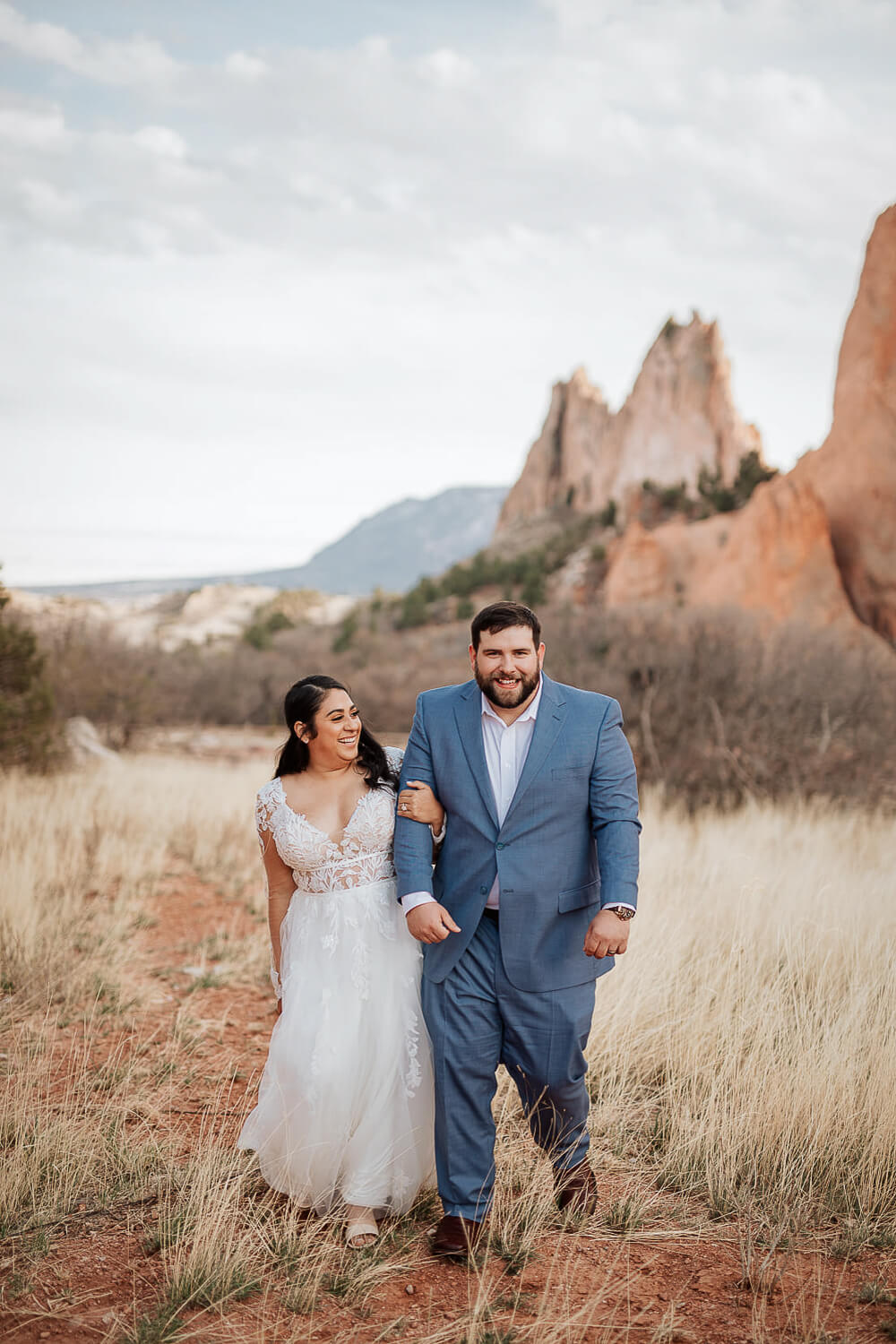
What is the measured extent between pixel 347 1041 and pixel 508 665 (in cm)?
139

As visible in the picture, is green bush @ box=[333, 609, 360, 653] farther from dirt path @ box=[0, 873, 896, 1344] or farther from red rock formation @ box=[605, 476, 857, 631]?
dirt path @ box=[0, 873, 896, 1344]

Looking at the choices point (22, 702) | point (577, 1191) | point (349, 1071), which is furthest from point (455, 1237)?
point (22, 702)

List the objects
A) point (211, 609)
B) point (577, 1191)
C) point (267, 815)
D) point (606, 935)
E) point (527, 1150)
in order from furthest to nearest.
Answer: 1. point (211, 609)
2. point (527, 1150)
3. point (267, 815)
4. point (577, 1191)
5. point (606, 935)

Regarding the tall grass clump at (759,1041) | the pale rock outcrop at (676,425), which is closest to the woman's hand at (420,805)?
the tall grass clump at (759,1041)

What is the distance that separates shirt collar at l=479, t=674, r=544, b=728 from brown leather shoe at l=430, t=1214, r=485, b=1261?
1611 millimetres

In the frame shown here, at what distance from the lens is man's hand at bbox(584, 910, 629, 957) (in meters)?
2.95

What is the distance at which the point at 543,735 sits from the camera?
3.24 m

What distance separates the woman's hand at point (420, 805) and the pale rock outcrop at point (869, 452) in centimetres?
2148

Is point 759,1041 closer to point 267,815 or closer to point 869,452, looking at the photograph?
point 267,815

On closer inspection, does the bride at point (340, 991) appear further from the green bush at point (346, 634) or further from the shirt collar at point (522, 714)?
the green bush at point (346, 634)

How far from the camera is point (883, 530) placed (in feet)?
75.3

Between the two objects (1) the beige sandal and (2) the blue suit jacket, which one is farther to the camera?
(2) the blue suit jacket

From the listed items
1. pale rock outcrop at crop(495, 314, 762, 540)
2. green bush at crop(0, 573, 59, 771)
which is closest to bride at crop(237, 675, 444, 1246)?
green bush at crop(0, 573, 59, 771)

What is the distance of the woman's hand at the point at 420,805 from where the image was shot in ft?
10.6
